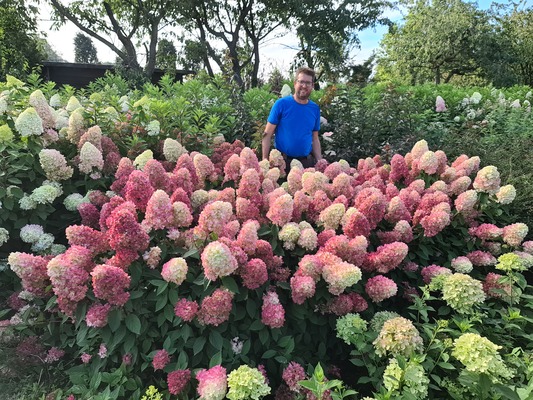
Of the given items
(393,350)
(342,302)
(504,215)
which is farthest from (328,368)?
(504,215)

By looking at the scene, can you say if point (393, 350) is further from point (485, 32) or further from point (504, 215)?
point (485, 32)

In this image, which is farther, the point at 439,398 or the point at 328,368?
the point at 328,368

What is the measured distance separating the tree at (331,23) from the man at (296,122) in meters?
16.6

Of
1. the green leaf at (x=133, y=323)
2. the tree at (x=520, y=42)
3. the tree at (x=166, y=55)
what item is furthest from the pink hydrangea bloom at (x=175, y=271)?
the tree at (x=520, y=42)

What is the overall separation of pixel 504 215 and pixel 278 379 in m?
2.20

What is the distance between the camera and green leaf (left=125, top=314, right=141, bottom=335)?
1.71m

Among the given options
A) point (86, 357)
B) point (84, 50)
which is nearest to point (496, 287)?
point (86, 357)

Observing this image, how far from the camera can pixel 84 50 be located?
6850 centimetres

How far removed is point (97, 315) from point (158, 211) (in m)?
0.54

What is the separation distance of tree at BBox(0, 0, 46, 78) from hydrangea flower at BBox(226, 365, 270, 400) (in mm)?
17922

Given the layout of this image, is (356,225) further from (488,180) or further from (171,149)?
(171,149)

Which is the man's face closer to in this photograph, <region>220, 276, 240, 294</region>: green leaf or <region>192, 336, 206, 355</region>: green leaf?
<region>220, 276, 240, 294</region>: green leaf

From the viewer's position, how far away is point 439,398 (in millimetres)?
1727

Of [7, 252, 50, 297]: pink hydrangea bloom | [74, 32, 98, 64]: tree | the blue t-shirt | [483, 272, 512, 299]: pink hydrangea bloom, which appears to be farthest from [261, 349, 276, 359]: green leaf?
[74, 32, 98, 64]: tree
